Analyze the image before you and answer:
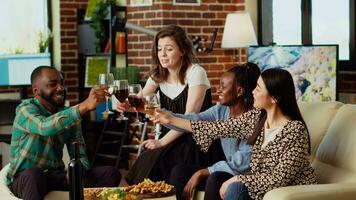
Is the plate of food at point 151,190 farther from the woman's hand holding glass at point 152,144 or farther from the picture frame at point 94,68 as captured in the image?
the picture frame at point 94,68

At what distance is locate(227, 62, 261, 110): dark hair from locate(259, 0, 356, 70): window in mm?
2431

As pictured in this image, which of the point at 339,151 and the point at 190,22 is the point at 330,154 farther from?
the point at 190,22

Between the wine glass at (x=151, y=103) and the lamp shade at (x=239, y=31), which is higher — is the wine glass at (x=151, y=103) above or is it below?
below

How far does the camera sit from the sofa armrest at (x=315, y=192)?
11.6ft

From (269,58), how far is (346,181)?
9.41ft

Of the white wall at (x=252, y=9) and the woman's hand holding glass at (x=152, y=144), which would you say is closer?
the woman's hand holding glass at (x=152, y=144)

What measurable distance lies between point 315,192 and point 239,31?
12.4 feet

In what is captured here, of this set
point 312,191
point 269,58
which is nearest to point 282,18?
point 269,58

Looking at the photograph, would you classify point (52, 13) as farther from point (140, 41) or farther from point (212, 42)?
point (212, 42)

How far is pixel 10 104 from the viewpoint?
805 cm

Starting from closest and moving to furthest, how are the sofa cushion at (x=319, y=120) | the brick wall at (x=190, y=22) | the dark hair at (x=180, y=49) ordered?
1. the sofa cushion at (x=319, y=120)
2. the dark hair at (x=180, y=49)
3. the brick wall at (x=190, y=22)

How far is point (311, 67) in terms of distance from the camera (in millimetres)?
6367

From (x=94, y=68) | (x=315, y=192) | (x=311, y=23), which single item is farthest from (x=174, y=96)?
(x=94, y=68)

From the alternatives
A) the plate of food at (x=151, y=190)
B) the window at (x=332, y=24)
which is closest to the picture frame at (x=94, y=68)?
the window at (x=332, y=24)
